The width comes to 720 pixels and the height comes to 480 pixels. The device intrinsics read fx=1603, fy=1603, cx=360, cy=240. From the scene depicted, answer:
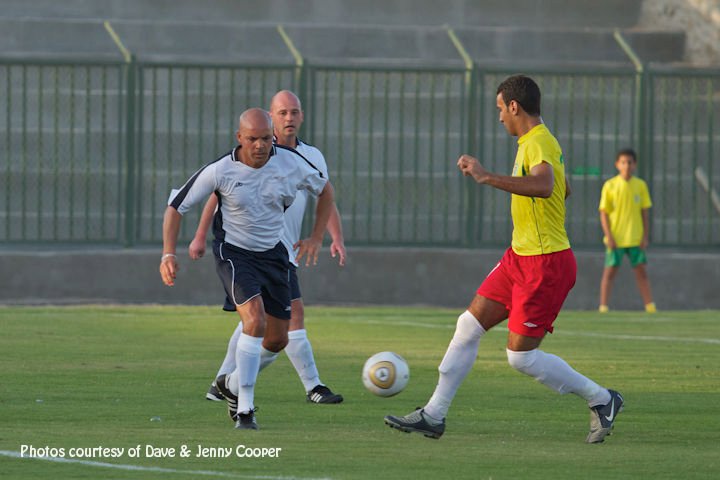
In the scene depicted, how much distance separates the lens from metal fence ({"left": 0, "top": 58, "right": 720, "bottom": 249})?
2092cm

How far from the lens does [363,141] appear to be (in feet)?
72.2

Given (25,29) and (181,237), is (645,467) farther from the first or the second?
(25,29)

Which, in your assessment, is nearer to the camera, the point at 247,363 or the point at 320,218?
the point at 247,363

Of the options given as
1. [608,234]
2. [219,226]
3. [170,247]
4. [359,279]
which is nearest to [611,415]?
[219,226]

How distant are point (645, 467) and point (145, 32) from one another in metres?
17.4

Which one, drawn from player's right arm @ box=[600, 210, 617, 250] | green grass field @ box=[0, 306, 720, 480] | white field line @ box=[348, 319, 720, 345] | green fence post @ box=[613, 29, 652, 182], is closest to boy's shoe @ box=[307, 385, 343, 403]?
green grass field @ box=[0, 306, 720, 480]

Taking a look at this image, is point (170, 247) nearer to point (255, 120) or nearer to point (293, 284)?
point (255, 120)

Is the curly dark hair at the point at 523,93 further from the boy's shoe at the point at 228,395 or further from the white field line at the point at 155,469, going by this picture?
the white field line at the point at 155,469

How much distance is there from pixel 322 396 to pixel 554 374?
2.06 metres

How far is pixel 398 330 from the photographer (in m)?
15.9

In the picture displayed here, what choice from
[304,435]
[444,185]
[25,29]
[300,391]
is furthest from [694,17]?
[304,435]

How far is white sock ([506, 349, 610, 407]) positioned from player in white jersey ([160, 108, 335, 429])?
149 centimetres

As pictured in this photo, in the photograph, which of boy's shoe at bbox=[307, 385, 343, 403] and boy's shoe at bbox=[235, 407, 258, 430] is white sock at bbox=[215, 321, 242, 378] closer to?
boy's shoe at bbox=[307, 385, 343, 403]

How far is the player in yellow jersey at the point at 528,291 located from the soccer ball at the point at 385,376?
2.86ft
